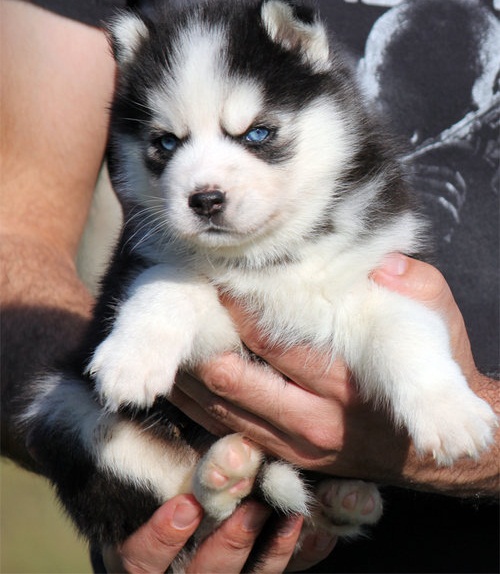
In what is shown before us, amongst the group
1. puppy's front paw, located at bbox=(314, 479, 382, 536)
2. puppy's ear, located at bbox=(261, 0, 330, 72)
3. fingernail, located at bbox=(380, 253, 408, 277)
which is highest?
puppy's ear, located at bbox=(261, 0, 330, 72)

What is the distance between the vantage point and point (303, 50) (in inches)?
103

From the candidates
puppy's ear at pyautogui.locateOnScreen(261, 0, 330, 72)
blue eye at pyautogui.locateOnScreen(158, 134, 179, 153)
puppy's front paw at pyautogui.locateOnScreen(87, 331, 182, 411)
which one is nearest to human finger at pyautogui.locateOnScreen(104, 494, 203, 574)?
puppy's front paw at pyautogui.locateOnScreen(87, 331, 182, 411)

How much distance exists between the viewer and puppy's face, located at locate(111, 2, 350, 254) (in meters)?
2.31

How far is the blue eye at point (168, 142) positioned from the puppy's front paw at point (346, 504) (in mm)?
1194

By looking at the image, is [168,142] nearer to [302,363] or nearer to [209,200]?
[209,200]

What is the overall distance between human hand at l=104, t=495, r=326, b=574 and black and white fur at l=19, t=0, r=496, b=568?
6 cm

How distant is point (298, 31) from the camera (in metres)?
2.57

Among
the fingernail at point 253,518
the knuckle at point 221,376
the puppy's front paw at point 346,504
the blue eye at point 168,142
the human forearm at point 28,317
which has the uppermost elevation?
the blue eye at point 168,142

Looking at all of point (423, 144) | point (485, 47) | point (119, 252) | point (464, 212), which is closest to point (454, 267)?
point (464, 212)

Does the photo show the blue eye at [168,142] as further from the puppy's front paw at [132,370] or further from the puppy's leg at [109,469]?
the puppy's leg at [109,469]

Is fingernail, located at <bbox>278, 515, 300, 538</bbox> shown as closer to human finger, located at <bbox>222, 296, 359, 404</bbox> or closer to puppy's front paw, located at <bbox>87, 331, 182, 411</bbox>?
human finger, located at <bbox>222, 296, 359, 404</bbox>

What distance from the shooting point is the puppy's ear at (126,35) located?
2682 mm

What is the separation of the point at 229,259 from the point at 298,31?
2.47 ft

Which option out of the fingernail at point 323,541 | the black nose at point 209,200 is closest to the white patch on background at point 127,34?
the black nose at point 209,200
